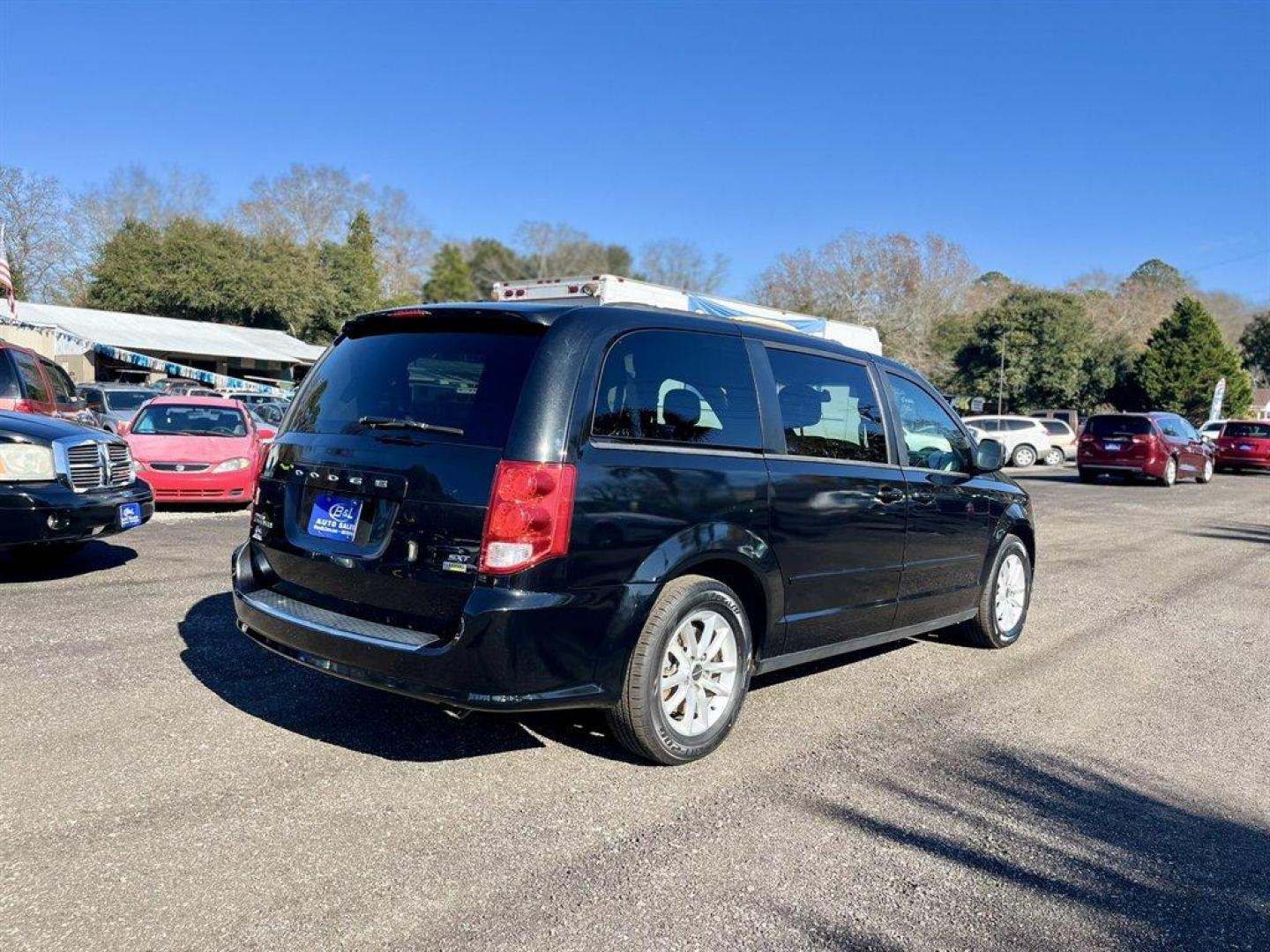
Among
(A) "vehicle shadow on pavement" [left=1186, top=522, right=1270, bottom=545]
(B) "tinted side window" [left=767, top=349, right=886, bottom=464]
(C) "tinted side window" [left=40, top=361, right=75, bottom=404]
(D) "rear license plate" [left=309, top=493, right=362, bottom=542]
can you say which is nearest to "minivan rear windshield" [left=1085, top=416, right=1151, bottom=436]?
(A) "vehicle shadow on pavement" [left=1186, top=522, right=1270, bottom=545]

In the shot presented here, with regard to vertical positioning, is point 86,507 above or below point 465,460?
below

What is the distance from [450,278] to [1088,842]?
8572cm

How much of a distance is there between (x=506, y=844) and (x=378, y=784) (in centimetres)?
70

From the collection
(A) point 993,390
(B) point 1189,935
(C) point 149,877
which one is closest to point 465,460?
(C) point 149,877

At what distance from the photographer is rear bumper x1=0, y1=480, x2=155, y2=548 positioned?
6395 millimetres

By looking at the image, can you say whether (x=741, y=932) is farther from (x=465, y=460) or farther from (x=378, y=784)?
(x=465, y=460)

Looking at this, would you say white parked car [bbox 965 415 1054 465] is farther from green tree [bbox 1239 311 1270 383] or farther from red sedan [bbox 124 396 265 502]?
green tree [bbox 1239 311 1270 383]

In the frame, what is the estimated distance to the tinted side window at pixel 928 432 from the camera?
5449mm

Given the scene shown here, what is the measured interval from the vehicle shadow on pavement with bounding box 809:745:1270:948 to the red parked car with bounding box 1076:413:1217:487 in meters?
18.9

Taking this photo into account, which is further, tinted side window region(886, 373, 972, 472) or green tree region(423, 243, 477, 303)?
green tree region(423, 243, 477, 303)

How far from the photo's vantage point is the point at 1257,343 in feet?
228

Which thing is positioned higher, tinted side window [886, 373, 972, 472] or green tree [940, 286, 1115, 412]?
green tree [940, 286, 1115, 412]

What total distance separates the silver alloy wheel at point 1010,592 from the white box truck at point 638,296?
15.4ft

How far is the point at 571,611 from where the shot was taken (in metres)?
3.52
